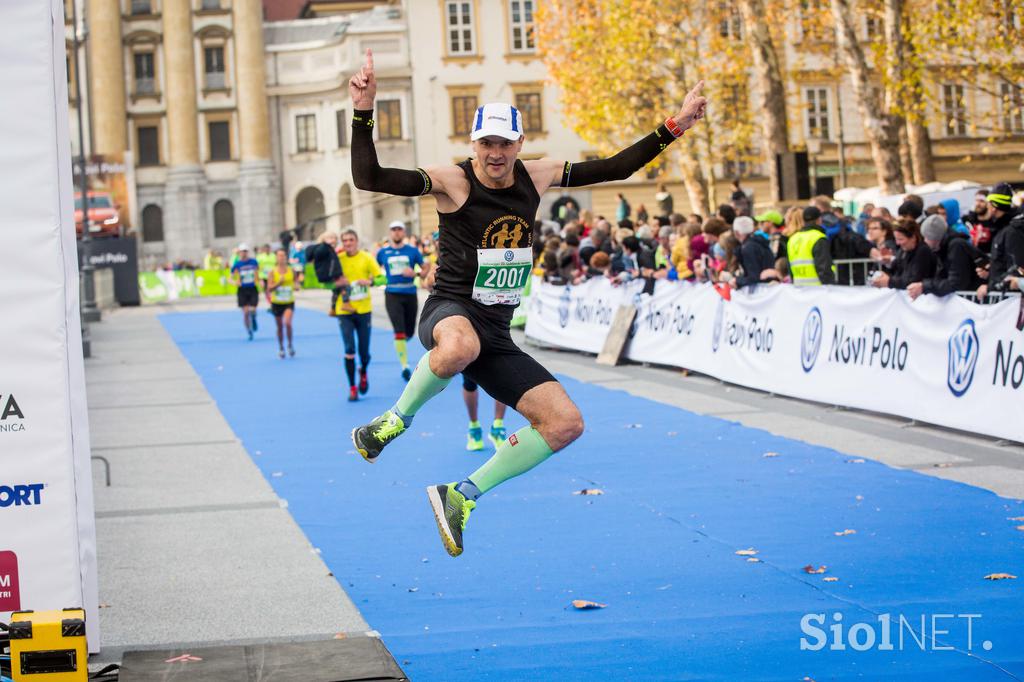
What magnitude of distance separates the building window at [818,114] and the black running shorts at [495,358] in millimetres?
62722

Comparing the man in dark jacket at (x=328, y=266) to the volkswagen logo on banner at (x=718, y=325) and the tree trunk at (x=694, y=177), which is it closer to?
the volkswagen logo on banner at (x=718, y=325)

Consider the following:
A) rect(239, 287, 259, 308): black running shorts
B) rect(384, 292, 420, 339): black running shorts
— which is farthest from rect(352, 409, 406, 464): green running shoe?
rect(239, 287, 259, 308): black running shorts

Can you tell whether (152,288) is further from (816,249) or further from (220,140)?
(816,249)

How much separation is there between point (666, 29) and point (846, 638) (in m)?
39.7

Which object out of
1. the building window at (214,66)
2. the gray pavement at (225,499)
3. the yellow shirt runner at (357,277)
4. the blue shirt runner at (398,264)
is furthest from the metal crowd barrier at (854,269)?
the building window at (214,66)

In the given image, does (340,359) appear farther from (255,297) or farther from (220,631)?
(220,631)

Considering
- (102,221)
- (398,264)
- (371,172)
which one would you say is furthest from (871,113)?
(102,221)

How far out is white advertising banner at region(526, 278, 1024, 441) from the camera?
12.4 m

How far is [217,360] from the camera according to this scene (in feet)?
86.3

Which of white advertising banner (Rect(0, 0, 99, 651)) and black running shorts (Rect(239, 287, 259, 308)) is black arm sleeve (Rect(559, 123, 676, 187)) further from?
black running shorts (Rect(239, 287, 259, 308))

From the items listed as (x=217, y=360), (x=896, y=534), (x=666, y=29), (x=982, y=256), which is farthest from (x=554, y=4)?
(x=896, y=534)

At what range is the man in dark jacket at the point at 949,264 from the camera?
1355 centimetres

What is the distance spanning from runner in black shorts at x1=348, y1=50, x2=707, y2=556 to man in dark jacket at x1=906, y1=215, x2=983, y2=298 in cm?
695

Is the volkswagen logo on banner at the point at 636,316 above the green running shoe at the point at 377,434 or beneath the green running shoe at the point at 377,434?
above
